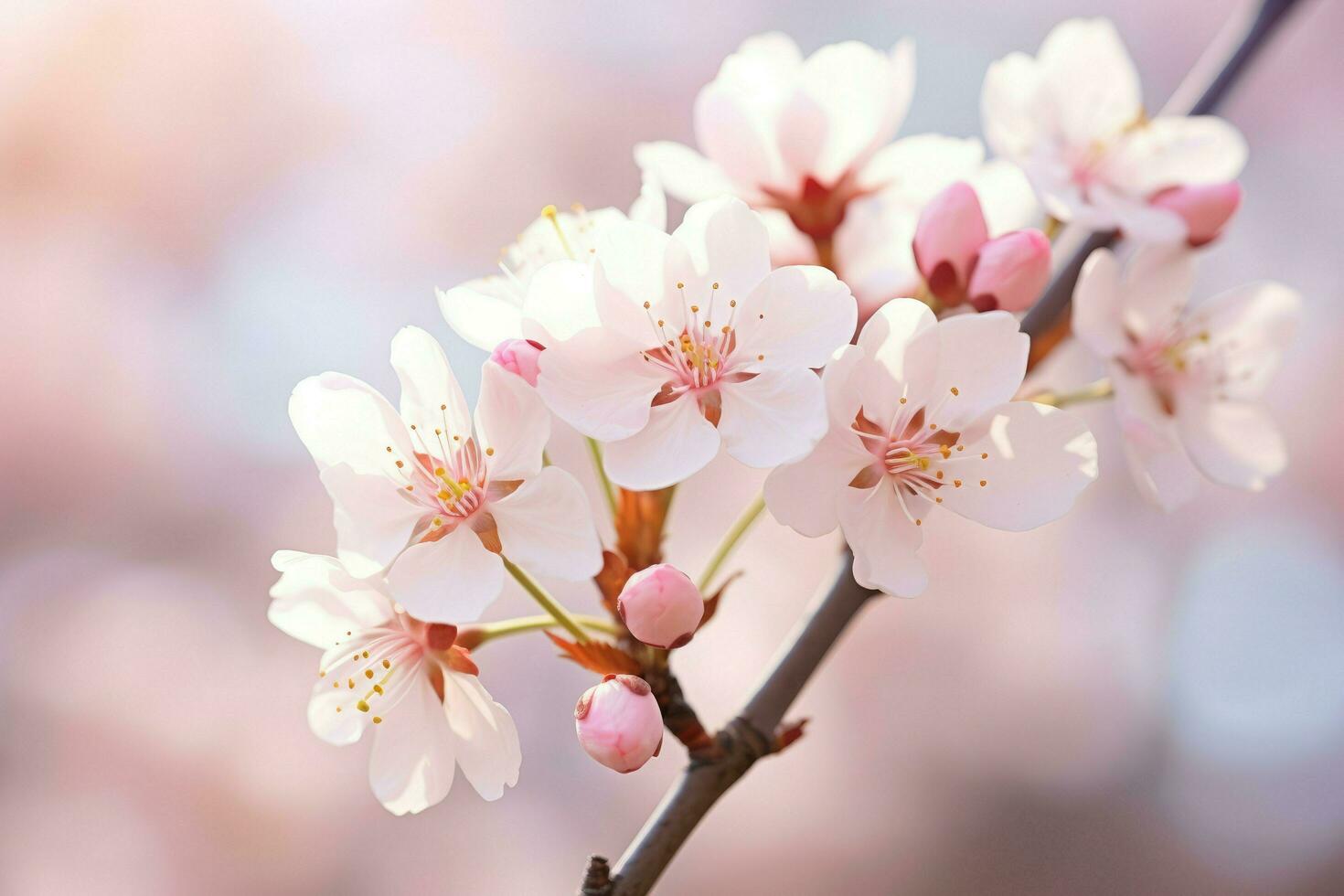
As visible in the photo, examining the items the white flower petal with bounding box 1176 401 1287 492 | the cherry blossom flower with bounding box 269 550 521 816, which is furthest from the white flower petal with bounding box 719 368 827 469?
the white flower petal with bounding box 1176 401 1287 492

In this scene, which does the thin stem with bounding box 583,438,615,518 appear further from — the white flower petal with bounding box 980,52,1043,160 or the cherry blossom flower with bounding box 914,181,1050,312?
the white flower petal with bounding box 980,52,1043,160

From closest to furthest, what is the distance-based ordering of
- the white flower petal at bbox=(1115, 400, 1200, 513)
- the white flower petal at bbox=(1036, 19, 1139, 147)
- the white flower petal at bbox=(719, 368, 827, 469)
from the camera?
the white flower petal at bbox=(719, 368, 827, 469) < the white flower petal at bbox=(1115, 400, 1200, 513) < the white flower petal at bbox=(1036, 19, 1139, 147)

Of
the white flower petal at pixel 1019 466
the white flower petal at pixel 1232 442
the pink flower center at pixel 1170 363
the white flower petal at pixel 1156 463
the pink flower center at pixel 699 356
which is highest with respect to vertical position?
the pink flower center at pixel 699 356

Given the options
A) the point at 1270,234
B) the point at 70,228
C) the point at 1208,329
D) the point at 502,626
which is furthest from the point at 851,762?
the point at 70,228

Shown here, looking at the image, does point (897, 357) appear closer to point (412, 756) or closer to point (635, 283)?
point (635, 283)

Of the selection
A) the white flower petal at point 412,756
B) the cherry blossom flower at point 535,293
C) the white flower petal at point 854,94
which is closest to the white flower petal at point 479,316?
the cherry blossom flower at point 535,293

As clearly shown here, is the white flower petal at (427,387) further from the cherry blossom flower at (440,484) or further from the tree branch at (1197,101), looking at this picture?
the tree branch at (1197,101)
